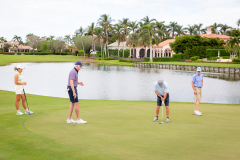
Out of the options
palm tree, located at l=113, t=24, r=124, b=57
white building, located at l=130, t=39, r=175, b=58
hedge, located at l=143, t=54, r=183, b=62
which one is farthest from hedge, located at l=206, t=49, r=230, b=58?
palm tree, located at l=113, t=24, r=124, b=57

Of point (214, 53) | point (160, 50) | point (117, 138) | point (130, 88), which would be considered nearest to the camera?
point (117, 138)

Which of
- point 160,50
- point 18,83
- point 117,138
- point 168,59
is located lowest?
point 117,138

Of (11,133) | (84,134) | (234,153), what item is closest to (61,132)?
(84,134)

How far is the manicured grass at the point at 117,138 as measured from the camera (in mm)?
5919

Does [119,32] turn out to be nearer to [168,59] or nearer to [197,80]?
[168,59]

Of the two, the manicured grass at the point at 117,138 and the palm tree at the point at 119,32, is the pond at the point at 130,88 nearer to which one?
the manicured grass at the point at 117,138

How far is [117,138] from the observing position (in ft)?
23.3

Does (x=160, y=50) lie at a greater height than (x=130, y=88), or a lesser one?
greater

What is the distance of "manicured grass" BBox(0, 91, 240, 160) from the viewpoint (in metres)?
5.92

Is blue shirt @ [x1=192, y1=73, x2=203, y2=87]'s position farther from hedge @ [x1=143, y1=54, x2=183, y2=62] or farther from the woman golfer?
hedge @ [x1=143, y1=54, x2=183, y2=62]

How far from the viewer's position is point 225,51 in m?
81.1

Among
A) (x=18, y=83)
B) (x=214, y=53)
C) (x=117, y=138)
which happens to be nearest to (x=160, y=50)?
(x=214, y=53)

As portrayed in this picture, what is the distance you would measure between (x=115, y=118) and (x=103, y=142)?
321 cm

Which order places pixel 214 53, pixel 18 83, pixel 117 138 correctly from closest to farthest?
pixel 117 138, pixel 18 83, pixel 214 53
